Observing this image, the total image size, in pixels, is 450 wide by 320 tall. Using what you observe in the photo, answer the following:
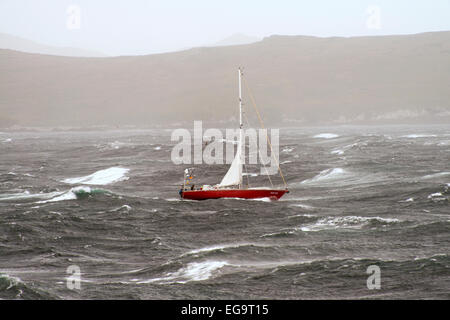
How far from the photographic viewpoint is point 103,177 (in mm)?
74125

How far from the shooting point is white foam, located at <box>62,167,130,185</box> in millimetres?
70312

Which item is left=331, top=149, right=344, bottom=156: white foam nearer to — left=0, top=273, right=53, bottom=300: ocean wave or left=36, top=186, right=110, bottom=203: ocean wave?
left=36, top=186, right=110, bottom=203: ocean wave

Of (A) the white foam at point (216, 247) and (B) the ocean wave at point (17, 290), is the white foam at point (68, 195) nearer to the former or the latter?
(A) the white foam at point (216, 247)

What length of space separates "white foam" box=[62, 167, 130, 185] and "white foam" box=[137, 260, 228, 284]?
133 feet

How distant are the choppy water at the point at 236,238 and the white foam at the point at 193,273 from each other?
0.18 feet

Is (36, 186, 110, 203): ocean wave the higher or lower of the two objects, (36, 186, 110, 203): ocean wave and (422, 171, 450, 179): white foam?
the lower

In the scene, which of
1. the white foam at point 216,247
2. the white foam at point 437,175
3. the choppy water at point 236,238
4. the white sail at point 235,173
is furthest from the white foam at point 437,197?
the white foam at point 216,247

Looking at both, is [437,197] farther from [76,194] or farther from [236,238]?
[76,194]

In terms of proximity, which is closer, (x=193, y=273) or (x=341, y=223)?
(x=193, y=273)

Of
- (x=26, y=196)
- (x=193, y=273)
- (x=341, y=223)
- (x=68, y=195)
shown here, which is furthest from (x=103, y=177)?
(x=193, y=273)

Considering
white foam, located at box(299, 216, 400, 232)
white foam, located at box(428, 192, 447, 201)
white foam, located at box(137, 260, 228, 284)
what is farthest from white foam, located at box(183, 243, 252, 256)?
white foam, located at box(428, 192, 447, 201)

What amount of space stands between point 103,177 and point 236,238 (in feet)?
136
